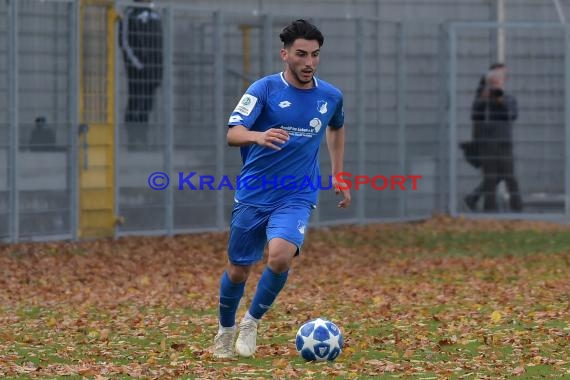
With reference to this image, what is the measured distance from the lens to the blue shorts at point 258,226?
9.61 meters


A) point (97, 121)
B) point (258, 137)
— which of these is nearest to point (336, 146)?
point (258, 137)

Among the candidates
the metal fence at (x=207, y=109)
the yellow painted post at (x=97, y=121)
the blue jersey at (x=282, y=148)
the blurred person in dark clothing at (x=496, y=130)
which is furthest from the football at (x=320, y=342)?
the blurred person in dark clothing at (x=496, y=130)

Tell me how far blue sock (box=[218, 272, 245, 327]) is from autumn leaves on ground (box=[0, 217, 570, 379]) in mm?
281

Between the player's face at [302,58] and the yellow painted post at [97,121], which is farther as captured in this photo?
the yellow painted post at [97,121]

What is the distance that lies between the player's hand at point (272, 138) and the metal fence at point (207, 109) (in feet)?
30.1

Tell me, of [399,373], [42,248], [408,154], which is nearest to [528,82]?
[408,154]

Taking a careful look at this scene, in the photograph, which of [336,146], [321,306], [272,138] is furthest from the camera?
[321,306]

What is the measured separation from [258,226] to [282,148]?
523mm

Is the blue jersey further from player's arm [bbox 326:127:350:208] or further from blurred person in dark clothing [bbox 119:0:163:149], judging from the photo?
blurred person in dark clothing [bbox 119:0:163:149]

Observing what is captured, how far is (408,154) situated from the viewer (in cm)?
2309

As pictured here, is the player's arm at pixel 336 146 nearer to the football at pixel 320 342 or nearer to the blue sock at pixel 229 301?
the blue sock at pixel 229 301

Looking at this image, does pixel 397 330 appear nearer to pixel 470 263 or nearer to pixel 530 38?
pixel 470 263

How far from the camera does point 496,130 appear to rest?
23.2 m

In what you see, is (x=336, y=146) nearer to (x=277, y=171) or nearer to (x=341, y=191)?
(x=341, y=191)
